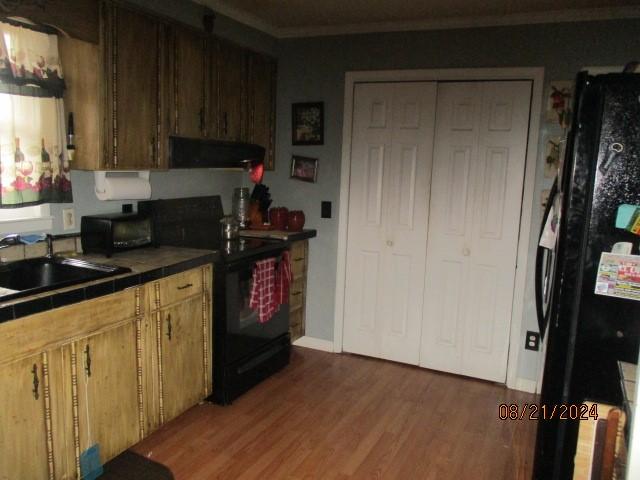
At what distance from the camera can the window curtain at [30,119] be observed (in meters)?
2.28

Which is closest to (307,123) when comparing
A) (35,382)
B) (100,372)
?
(100,372)

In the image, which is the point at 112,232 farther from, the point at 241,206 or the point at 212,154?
the point at 241,206

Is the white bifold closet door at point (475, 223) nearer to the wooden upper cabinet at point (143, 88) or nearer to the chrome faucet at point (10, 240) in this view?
the wooden upper cabinet at point (143, 88)

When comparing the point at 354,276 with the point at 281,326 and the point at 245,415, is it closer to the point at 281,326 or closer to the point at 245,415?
the point at 281,326

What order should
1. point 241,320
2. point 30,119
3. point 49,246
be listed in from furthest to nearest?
1. point 241,320
2. point 49,246
3. point 30,119

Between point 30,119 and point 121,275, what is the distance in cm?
84

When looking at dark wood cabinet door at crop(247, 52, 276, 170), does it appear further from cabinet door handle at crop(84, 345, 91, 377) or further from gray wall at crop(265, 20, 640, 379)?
cabinet door handle at crop(84, 345, 91, 377)

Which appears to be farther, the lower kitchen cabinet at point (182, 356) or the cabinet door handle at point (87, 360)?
the lower kitchen cabinet at point (182, 356)

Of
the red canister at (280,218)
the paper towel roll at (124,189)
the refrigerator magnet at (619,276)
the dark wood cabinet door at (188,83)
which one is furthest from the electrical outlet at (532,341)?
the paper towel roll at (124,189)

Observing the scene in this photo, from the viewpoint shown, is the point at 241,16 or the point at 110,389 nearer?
the point at 110,389

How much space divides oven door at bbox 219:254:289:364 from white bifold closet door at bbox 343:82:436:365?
831 mm

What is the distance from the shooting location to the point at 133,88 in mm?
2619

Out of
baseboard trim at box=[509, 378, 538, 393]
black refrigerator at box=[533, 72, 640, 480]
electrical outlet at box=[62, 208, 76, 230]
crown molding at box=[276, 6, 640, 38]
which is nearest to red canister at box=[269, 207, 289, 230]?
crown molding at box=[276, 6, 640, 38]

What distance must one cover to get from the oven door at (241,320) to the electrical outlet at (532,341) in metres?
1.69
